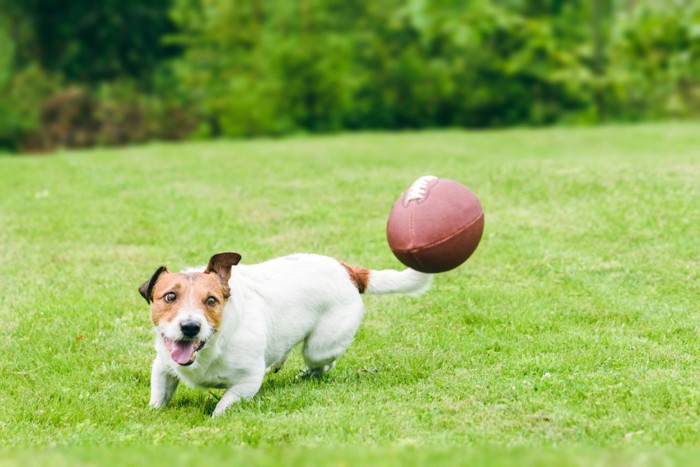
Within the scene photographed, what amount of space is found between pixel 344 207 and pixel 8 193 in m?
4.90

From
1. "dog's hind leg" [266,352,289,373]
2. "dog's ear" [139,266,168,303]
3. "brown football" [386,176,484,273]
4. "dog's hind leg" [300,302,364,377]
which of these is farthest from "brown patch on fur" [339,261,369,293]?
"dog's ear" [139,266,168,303]

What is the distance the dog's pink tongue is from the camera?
19.9 ft

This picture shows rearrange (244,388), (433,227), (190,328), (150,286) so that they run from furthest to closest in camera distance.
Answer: (433,227) → (244,388) → (150,286) → (190,328)

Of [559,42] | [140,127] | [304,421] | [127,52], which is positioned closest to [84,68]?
[127,52]

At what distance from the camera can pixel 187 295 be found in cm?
611

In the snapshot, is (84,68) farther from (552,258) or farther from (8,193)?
(552,258)

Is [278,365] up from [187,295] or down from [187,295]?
down

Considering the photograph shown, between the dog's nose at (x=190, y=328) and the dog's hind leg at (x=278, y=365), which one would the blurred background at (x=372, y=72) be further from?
the dog's nose at (x=190, y=328)

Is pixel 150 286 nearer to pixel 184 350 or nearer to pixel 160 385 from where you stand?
pixel 184 350

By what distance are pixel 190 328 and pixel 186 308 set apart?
134mm

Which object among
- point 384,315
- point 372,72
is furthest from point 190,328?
point 372,72

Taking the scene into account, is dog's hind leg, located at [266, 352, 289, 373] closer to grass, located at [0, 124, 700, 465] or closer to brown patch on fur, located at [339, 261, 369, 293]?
grass, located at [0, 124, 700, 465]

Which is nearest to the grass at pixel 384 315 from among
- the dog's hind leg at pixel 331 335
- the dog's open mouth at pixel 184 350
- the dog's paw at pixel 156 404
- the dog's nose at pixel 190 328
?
the dog's paw at pixel 156 404

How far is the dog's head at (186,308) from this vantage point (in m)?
6.00
